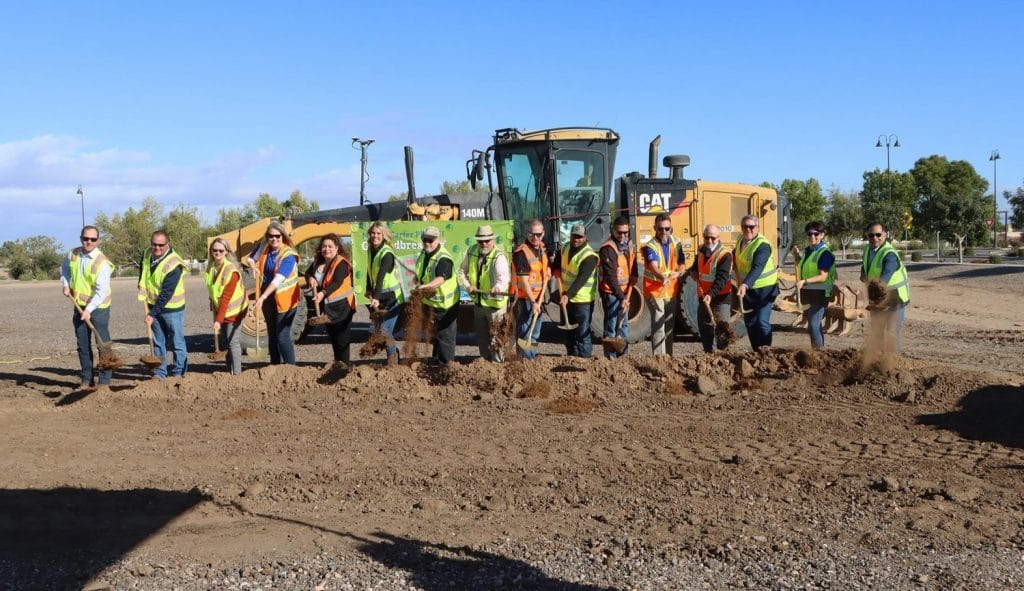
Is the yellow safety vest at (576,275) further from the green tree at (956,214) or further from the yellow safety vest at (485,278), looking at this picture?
the green tree at (956,214)

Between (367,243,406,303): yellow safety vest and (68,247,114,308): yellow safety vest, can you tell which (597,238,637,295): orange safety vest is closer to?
(367,243,406,303): yellow safety vest

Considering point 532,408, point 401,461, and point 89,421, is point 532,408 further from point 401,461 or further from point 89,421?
point 89,421

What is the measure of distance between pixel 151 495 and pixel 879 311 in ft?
22.8

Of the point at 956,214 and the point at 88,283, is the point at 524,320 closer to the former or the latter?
the point at 88,283

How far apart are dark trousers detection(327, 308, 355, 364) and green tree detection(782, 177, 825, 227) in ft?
188

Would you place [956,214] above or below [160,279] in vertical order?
above

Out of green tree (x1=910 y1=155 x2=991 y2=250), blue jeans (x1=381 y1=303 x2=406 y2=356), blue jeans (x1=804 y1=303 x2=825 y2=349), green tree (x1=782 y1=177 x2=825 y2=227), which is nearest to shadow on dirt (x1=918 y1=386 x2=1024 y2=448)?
blue jeans (x1=804 y1=303 x2=825 y2=349)

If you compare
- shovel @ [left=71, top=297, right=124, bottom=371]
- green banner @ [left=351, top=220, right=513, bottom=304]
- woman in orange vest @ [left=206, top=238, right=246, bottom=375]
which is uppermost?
green banner @ [left=351, top=220, right=513, bottom=304]

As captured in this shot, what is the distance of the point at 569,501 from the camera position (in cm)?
616

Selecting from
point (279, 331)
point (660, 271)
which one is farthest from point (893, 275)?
point (279, 331)

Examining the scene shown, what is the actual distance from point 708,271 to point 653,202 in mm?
3862

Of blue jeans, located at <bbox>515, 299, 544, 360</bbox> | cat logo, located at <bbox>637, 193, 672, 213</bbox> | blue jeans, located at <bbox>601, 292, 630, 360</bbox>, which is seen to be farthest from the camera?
cat logo, located at <bbox>637, 193, 672, 213</bbox>

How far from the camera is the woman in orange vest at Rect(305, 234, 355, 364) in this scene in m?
10.2

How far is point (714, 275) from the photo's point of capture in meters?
10.6
